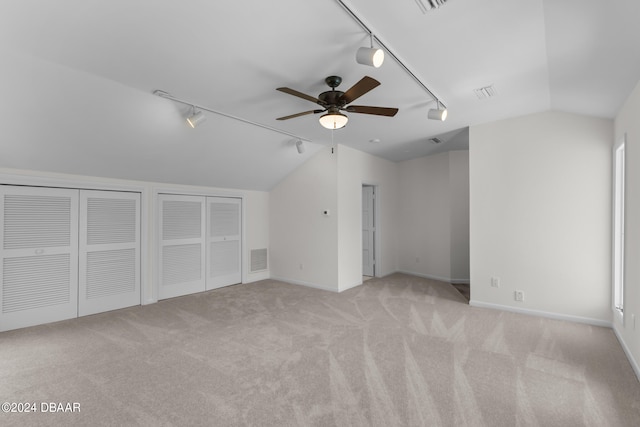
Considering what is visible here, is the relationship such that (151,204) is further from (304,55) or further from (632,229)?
(632,229)

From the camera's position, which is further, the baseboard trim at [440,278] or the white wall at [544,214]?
the baseboard trim at [440,278]

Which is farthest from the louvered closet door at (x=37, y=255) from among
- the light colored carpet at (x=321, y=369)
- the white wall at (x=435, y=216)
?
the white wall at (x=435, y=216)

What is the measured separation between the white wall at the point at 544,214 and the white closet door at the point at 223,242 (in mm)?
4288

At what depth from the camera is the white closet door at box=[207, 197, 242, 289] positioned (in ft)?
18.2

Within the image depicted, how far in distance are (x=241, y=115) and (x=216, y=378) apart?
298 centimetres

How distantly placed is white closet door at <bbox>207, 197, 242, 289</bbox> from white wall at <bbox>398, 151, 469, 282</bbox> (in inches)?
149

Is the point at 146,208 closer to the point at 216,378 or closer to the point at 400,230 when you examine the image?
the point at 216,378

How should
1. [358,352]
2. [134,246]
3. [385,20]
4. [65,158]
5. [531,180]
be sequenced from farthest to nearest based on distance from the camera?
[134,246] < [531,180] < [65,158] < [358,352] < [385,20]

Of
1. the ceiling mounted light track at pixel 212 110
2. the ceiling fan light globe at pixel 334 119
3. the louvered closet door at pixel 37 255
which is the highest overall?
the ceiling mounted light track at pixel 212 110

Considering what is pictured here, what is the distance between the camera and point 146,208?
472cm

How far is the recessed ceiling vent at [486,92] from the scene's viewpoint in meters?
3.17

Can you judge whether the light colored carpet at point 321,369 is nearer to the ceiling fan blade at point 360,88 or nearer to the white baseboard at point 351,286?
the white baseboard at point 351,286

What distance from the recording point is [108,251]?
4324 mm

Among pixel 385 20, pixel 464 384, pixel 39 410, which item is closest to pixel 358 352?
pixel 464 384
